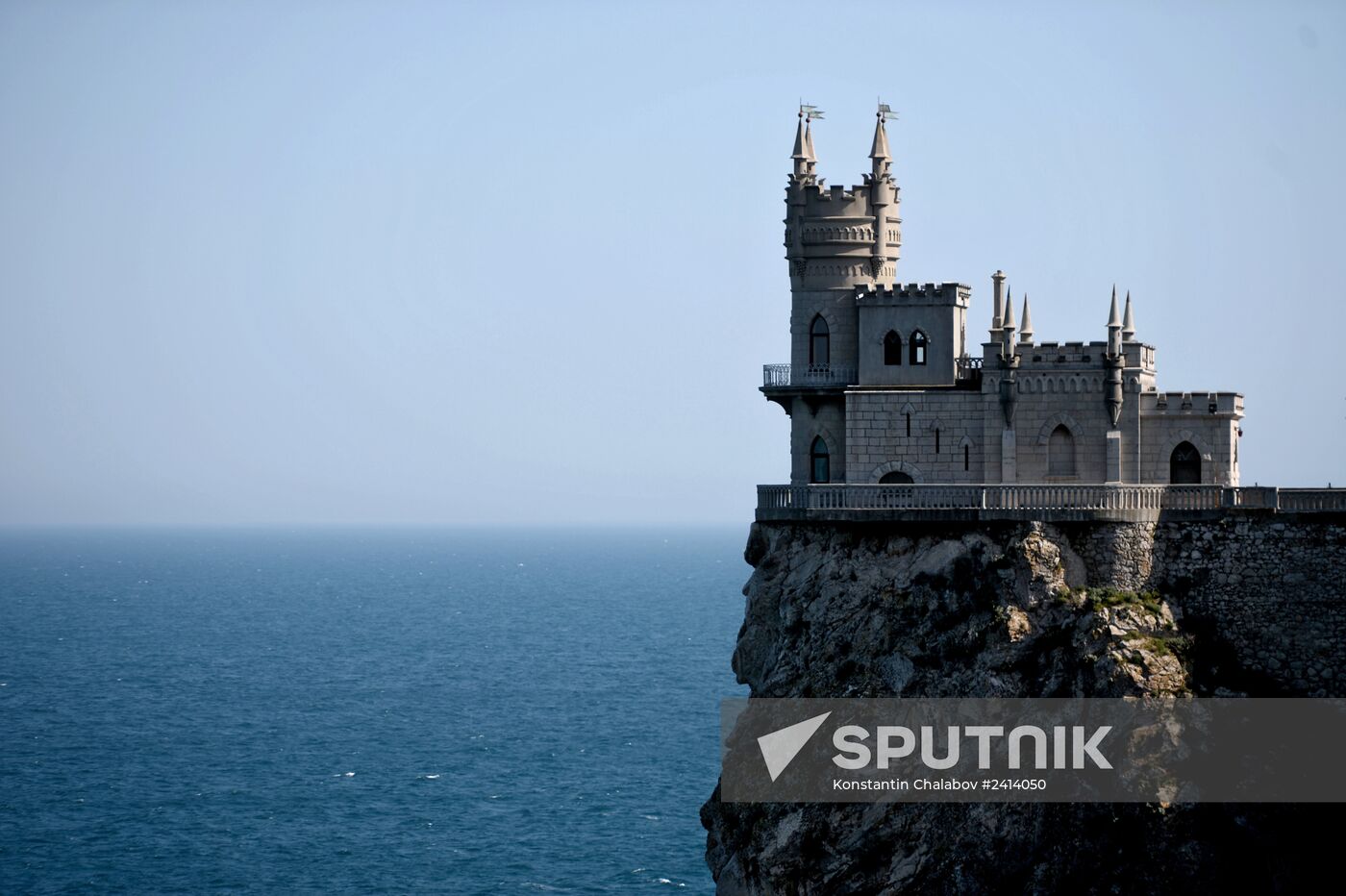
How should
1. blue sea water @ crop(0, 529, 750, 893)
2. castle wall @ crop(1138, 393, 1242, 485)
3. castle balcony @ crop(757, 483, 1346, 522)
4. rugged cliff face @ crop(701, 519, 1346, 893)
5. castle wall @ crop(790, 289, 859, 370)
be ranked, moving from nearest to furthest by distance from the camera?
1. rugged cliff face @ crop(701, 519, 1346, 893)
2. castle balcony @ crop(757, 483, 1346, 522)
3. castle wall @ crop(1138, 393, 1242, 485)
4. castle wall @ crop(790, 289, 859, 370)
5. blue sea water @ crop(0, 529, 750, 893)

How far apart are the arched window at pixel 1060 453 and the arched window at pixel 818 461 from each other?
815cm

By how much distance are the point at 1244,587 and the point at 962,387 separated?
12648mm

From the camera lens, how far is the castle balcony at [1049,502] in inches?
2584

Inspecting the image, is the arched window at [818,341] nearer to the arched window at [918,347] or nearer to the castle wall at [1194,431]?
the arched window at [918,347]

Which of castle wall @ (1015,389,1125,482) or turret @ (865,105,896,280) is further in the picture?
turret @ (865,105,896,280)

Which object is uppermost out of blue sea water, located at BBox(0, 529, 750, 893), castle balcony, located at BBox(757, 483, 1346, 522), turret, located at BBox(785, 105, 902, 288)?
turret, located at BBox(785, 105, 902, 288)

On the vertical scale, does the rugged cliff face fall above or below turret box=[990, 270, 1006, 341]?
below

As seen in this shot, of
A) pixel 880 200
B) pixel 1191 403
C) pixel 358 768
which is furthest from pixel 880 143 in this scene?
pixel 358 768

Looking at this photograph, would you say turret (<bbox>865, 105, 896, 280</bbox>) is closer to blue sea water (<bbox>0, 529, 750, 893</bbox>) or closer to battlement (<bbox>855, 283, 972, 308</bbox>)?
battlement (<bbox>855, 283, 972, 308</bbox>)

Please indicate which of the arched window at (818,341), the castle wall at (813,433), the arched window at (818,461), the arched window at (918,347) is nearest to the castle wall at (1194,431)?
the arched window at (918,347)

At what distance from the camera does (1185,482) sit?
70.8m

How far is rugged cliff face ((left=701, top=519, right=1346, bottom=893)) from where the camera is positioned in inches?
2420

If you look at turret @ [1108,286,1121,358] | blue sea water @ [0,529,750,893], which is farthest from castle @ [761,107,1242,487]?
blue sea water @ [0,529,750,893]

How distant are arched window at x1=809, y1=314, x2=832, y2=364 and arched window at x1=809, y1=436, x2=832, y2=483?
298 cm
